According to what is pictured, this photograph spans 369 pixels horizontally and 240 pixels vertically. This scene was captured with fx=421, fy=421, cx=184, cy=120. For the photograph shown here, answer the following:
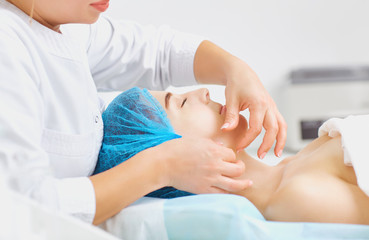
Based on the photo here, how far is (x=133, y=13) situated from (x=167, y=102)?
1.92 meters

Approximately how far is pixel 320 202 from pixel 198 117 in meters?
0.43

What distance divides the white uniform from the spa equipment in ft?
5.72

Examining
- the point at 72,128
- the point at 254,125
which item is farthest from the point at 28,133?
the point at 254,125

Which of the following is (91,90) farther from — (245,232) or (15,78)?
(245,232)

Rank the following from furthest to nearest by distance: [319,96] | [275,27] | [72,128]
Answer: [275,27] < [319,96] < [72,128]

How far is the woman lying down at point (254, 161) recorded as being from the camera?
943 millimetres

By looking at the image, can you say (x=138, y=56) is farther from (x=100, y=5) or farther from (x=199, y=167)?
(x=199, y=167)

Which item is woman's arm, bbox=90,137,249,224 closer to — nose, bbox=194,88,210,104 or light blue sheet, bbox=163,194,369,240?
light blue sheet, bbox=163,194,369,240

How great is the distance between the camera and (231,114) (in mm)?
1144

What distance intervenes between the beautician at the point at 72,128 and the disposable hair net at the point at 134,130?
4 centimetres

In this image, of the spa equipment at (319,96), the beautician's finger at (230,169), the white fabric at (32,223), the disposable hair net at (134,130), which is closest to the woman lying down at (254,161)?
the disposable hair net at (134,130)

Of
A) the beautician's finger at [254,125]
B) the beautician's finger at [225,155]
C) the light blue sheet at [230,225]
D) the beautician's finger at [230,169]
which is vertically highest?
the beautician's finger at [254,125]

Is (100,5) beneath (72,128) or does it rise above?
above

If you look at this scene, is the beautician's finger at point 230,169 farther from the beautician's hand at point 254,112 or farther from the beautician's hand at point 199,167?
the beautician's hand at point 254,112
